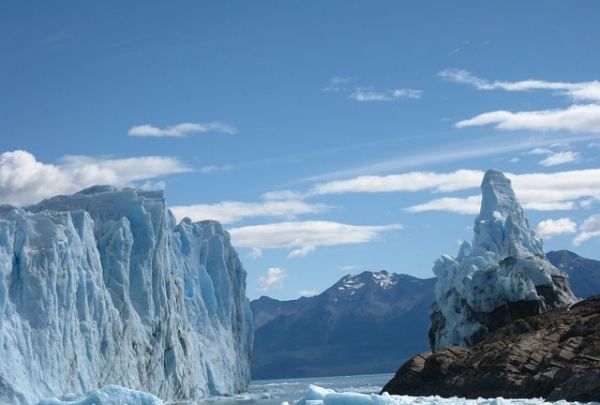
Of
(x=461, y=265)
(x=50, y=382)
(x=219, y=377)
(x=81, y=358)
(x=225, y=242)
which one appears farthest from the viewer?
(x=225, y=242)

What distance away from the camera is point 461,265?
65562 mm

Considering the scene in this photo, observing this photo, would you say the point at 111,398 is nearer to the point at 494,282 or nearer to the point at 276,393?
the point at 494,282

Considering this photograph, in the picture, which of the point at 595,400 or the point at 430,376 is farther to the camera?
the point at 430,376

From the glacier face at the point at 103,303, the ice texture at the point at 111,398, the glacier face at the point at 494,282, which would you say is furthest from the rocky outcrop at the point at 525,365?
the glacier face at the point at 103,303

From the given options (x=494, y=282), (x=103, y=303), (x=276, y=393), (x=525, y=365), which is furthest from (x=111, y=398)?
(x=276, y=393)

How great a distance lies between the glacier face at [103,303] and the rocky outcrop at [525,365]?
1634 centimetres

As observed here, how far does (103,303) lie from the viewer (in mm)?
49969

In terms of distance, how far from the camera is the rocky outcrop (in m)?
32.5

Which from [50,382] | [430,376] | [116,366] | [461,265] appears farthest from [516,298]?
[50,382]

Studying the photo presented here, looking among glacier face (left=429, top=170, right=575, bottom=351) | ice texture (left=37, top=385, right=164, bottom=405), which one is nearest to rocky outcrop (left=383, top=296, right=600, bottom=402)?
ice texture (left=37, top=385, right=164, bottom=405)

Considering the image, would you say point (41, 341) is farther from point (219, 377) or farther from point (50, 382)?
point (219, 377)

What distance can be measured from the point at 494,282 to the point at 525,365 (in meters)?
22.2

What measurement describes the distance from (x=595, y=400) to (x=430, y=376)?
1105 centimetres

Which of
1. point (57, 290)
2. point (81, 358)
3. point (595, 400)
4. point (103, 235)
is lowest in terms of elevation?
point (595, 400)
